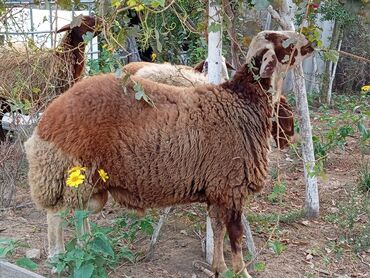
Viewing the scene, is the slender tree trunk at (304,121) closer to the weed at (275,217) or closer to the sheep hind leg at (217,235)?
the weed at (275,217)

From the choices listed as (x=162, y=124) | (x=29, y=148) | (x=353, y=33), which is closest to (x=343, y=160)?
(x=162, y=124)

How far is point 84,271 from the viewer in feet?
12.2

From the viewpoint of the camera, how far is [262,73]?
439 centimetres

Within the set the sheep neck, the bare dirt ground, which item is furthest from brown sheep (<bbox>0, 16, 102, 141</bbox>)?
the sheep neck

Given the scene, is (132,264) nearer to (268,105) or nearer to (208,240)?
(208,240)

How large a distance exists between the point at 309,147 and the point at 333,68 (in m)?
6.24

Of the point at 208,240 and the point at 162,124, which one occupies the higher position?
the point at 162,124

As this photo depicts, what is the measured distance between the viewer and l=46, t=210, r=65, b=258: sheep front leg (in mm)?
4438

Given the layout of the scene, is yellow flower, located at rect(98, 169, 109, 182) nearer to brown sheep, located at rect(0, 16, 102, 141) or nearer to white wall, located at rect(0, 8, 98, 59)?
white wall, located at rect(0, 8, 98, 59)

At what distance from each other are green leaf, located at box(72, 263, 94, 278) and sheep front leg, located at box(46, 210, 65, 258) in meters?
0.74

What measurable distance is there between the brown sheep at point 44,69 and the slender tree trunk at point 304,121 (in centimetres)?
210

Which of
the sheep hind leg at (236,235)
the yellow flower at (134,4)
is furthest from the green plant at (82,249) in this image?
the yellow flower at (134,4)

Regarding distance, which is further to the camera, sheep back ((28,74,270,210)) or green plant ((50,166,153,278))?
sheep back ((28,74,270,210))

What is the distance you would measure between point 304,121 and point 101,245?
247cm
